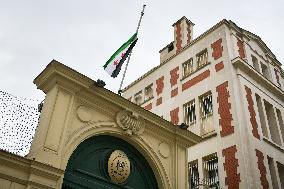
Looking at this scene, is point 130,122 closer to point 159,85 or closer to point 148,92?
point 159,85

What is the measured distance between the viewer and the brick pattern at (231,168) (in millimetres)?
11797

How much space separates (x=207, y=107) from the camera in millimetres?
14820

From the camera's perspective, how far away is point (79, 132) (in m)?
6.79

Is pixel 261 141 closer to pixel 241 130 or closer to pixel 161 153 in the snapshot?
pixel 241 130

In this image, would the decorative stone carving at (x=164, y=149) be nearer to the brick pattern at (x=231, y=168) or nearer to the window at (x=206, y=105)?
the brick pattern at (x=231, y=168)

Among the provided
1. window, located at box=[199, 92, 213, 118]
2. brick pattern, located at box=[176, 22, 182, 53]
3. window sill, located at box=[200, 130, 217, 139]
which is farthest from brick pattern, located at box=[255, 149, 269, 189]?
brick pattern, located at box=[176, 22, 182, 53]

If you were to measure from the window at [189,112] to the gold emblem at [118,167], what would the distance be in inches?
316

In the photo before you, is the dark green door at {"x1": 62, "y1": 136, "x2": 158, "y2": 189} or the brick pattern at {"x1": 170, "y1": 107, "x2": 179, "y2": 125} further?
the brick pattern at {"x1": 170, "y1": 107, "x2": 179, "y2": 125}

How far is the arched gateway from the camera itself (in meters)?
6.36

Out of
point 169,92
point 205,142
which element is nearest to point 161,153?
point 205,142

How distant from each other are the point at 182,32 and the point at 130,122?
13.5 meters

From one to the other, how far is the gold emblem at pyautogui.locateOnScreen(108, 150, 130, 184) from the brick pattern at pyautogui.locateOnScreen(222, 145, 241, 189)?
19.1 feet

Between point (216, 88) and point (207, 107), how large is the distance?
0.95m

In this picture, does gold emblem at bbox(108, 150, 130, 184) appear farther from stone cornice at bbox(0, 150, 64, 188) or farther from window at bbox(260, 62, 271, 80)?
window at bbox(260, 62, 271, 80)
